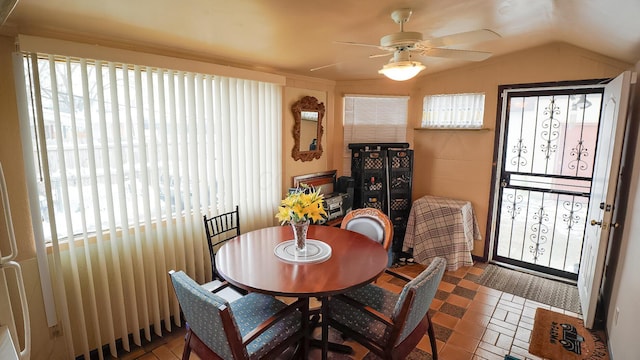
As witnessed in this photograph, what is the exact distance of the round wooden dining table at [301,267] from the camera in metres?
1.80

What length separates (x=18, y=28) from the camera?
1837mm

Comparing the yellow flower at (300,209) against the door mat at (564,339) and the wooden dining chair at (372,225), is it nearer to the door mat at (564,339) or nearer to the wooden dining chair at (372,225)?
the wooden dining chair at (372,225)

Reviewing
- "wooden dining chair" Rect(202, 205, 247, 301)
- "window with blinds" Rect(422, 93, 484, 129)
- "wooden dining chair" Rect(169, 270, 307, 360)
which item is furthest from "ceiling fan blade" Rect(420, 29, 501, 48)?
"window with blinds" Rect(422, 93, 484, 129)

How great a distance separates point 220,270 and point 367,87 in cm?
301

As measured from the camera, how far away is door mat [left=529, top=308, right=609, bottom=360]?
235 cm

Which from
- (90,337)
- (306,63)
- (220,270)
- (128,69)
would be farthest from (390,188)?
(90,337)

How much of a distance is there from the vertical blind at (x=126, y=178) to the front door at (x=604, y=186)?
298 cm

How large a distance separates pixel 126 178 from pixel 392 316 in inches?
80.3

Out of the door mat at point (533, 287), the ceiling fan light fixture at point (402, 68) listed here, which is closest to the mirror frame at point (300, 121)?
the ceiling fan light fixture at point (402, 68)

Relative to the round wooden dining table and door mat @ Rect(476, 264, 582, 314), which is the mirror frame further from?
door mat @ Rect(476, 264, 582, 314)

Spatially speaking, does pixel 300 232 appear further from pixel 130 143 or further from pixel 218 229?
pixel 130 143

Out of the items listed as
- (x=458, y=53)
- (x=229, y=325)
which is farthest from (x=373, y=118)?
(x=229, y=325)

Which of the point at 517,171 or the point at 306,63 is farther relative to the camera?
the point at 517,171

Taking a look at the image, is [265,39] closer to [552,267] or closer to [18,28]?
[18,28]
